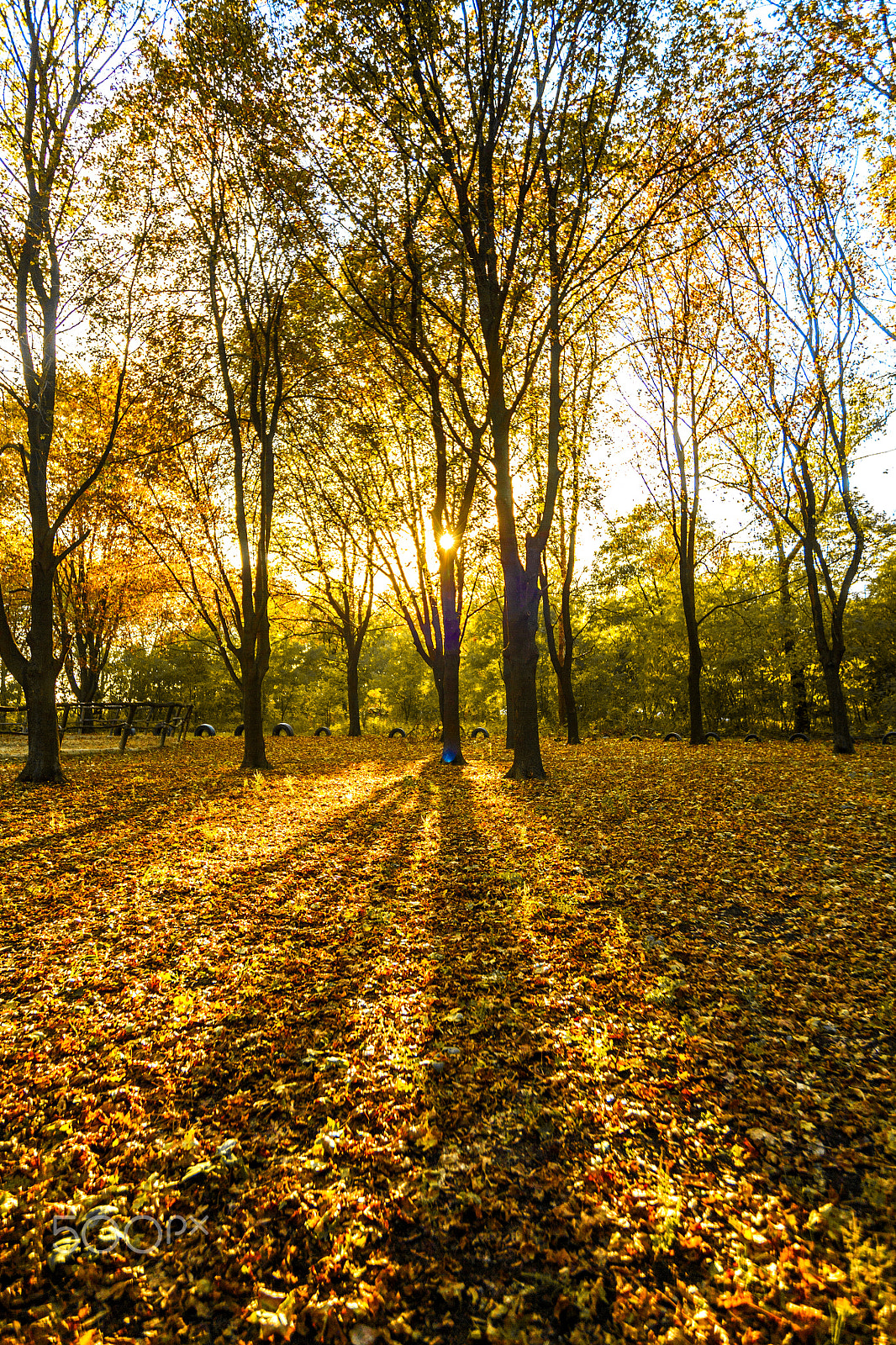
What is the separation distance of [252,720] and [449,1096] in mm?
12029

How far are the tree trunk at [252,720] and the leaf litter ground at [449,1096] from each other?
704 centimetres

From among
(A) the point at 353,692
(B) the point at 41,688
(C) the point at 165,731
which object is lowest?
(C) the point at 165,731

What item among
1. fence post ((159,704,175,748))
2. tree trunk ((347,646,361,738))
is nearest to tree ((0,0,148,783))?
fence post ((159,704,175,748))

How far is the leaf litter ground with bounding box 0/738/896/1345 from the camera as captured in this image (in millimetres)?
2031

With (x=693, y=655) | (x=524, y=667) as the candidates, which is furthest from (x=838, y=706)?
(x=524, y=667)

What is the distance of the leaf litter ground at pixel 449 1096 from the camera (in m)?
2.03

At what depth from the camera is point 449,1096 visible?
2.97 meters

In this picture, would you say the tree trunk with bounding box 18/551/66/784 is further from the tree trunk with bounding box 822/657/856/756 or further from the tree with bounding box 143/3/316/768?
the tree trunk with bounding box 822/657/856/756

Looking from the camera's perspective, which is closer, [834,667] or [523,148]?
[523,148]

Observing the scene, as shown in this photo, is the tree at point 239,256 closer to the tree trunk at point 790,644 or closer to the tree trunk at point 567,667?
the tree trunk at point 567,667

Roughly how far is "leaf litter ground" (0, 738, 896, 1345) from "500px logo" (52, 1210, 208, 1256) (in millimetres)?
10

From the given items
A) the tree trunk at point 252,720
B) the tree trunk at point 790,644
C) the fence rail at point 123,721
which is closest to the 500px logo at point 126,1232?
the tree trunk at point 252,720

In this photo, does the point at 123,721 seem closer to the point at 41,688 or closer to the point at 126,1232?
the point at 41,688

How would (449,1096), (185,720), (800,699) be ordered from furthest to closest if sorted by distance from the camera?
1. (800,699)
2. (185,720)
3. (449,1096)
